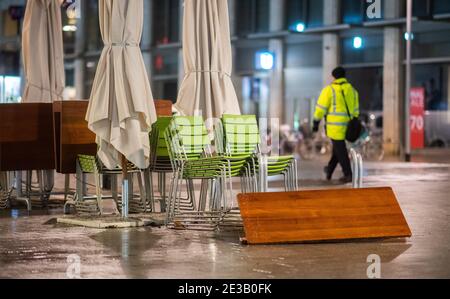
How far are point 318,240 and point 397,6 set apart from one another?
78.4 feet

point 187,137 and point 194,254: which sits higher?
point 187,137

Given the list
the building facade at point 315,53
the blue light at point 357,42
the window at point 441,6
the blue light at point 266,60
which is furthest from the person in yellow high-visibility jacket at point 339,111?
the blue light at point 266,60

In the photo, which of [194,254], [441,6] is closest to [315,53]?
[441,6]

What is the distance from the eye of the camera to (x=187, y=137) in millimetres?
10766

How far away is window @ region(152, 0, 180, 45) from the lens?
40.7m

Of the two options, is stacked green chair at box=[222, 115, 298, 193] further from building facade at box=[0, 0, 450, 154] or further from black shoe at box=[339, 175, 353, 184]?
building facade at box=[0, 0, 450, 154]

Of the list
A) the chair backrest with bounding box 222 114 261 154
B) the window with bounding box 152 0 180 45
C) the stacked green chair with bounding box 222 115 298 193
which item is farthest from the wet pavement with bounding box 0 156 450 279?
the window with bounding box 152 0 180 45

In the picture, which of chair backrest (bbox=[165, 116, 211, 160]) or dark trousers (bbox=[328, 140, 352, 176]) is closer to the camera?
chair backrest (bbox=[165, 116, 211, 160])

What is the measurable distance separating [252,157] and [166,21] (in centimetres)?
3157

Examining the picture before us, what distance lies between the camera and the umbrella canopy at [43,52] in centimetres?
1353

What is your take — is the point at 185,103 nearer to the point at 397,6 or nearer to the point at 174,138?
the point at 174,138

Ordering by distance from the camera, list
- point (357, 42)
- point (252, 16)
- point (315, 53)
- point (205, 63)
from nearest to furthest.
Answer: point (205, 63)
point (357, 42)
point (315, 53)
point (252, 16)

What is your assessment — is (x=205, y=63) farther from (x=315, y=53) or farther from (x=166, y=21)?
(x=166, y=21)

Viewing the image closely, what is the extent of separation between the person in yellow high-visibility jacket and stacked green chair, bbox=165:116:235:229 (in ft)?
18.0
